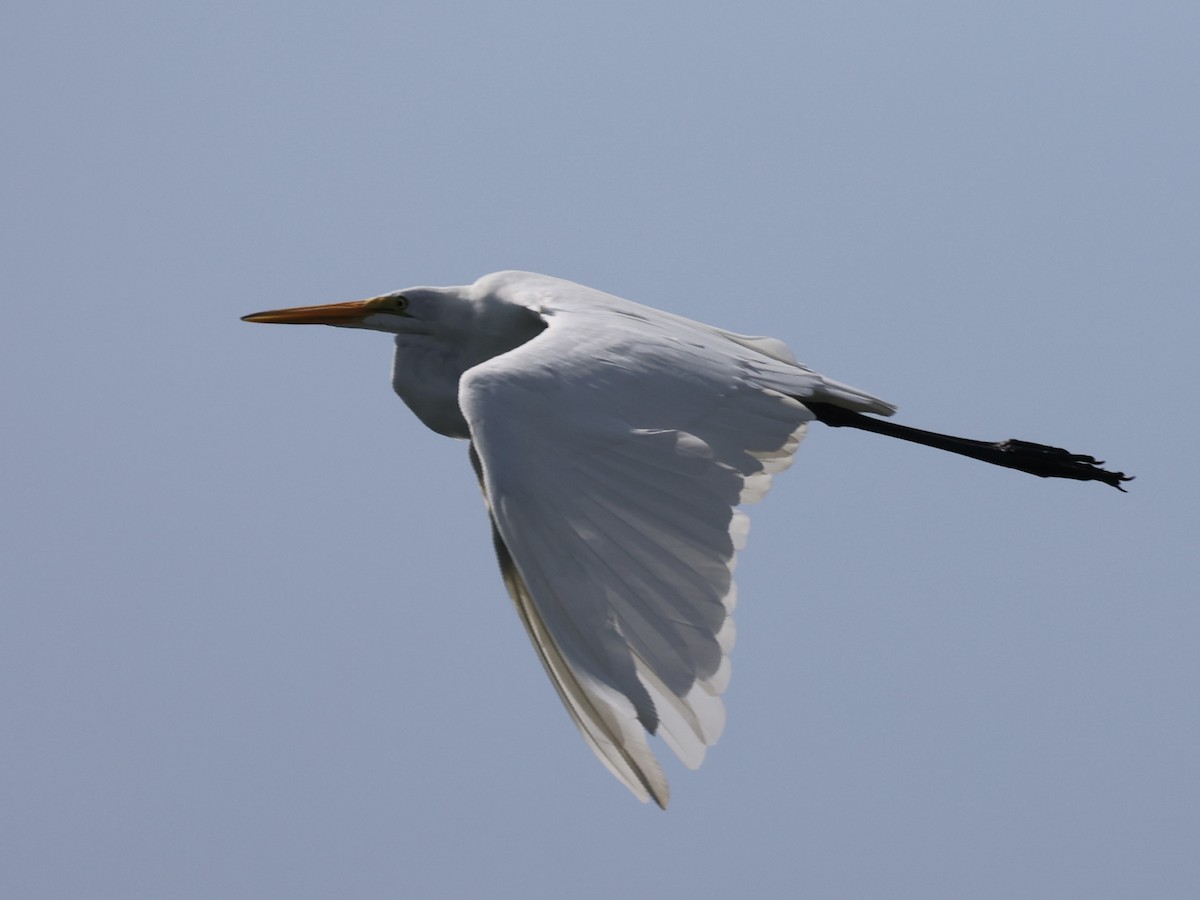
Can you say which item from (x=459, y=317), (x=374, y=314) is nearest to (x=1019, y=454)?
(x=459, y=317)

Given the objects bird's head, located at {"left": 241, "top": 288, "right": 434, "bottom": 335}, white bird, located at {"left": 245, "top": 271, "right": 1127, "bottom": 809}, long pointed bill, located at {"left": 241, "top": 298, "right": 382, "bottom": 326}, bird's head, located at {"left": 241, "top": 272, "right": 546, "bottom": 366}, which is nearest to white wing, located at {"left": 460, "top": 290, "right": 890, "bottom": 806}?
white bird, located at {"left": 245, "top": 271, "right": 1127, "bottom": 809}

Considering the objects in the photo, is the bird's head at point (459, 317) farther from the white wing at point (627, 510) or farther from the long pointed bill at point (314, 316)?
the white wing at point (627, 510)

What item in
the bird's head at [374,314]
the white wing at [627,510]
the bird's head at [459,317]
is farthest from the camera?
the bird's head at [374,314]

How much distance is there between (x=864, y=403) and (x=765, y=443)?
4.09ft

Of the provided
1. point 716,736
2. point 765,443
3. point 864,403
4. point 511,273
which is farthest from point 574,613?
point 511,273

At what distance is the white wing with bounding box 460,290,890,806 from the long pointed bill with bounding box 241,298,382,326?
2215mm

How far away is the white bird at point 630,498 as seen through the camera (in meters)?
4.88

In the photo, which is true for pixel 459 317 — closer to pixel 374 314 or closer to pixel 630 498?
pixel 374 314

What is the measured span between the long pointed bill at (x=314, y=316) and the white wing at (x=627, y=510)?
→ 7.27 ft

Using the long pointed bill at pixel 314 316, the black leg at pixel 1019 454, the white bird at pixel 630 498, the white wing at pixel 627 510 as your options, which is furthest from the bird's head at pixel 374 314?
the black leg at pixel 1019 454

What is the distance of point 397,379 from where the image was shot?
7.87 m

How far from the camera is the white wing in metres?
4.87

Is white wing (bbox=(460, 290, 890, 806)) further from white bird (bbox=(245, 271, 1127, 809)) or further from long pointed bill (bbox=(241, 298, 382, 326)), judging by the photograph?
long pointed bill (bbox=(241, 298, 382, 326))

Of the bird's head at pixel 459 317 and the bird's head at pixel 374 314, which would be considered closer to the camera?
the bird's head at pixel 459 317
